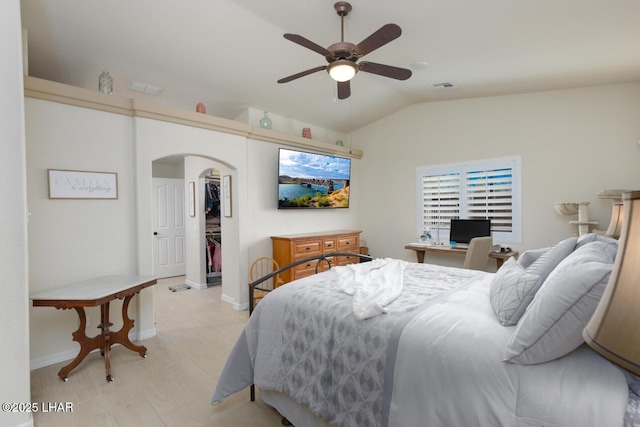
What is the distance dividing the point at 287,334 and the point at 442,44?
10.3 ft

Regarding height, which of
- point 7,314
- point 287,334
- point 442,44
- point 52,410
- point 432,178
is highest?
point 442,44

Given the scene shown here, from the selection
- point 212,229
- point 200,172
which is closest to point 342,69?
point 200,172

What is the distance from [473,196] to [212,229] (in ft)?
15.5

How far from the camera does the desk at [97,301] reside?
2.44 metres

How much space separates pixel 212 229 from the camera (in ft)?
19.6

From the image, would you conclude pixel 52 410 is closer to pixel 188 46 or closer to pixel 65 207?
pixel 65 207

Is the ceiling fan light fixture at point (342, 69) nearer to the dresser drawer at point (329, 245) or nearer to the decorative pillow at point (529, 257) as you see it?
the decorative pillow at point (529, 257)

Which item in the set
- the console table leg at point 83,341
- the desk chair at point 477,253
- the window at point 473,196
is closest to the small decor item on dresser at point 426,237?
the window at point 473,196

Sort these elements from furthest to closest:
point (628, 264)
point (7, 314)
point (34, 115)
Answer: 1. point (34, 115)
2. point (7, 314)
3. point (628, 264)

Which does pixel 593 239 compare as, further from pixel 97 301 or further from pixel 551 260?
pixel 97 301

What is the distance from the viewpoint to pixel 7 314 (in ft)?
6.00

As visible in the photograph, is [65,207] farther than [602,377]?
Yes

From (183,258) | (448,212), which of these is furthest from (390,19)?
(183,258)

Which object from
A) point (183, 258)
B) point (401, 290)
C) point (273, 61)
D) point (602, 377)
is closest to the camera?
point (602, 377)
